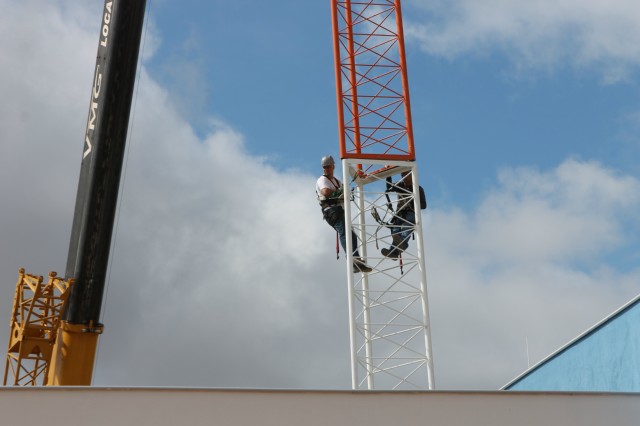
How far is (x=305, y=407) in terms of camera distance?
11.3m

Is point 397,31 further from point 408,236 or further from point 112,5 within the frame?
point 112,5

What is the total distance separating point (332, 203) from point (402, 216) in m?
1.71

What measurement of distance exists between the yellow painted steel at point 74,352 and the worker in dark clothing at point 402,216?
669cm

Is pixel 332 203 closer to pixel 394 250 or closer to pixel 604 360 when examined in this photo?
pixel 394 250

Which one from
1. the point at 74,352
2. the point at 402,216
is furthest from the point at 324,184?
the point at 74,352

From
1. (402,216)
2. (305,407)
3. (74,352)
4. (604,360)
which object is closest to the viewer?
(305,407)

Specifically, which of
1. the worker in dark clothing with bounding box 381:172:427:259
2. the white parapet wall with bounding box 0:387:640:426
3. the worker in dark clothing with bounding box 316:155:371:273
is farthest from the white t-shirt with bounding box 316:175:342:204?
the white parapet wall with bounding box 0:387:640:426

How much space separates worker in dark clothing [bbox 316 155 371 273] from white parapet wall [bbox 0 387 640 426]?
8.20m

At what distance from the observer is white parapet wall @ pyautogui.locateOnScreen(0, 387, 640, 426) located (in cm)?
1092

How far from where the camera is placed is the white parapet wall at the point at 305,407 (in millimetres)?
10922

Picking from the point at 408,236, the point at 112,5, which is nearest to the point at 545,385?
the point at 408,236

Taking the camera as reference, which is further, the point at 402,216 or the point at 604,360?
the point at 402,216

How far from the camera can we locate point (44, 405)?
35.7 feet

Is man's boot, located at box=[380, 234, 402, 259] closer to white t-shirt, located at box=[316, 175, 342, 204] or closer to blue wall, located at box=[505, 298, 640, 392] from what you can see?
white t-shirt, located at box=[316, 175, 342, 204]
